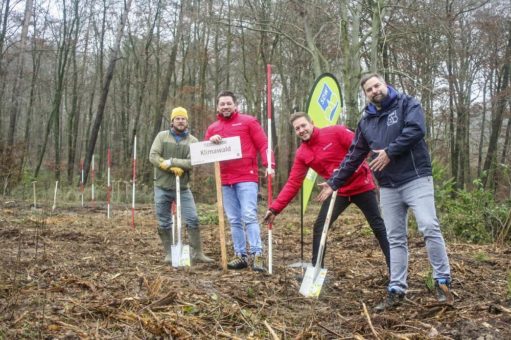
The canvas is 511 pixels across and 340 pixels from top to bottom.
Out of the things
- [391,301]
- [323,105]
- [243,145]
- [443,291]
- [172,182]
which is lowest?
[391,301]

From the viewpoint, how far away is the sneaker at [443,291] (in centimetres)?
382

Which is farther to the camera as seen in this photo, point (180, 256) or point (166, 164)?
point (166, 164)

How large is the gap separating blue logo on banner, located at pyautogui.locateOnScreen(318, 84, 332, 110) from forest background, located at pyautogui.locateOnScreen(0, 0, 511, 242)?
138 inches

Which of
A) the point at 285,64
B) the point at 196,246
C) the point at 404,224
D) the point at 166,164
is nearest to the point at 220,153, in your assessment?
the point at 166,164

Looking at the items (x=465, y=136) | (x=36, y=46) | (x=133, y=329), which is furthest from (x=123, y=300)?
(x=36, y=46)

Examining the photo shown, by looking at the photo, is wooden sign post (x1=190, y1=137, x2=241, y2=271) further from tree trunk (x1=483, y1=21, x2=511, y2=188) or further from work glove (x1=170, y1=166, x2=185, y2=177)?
tree trunk (x1=483, y1=21, x2=511, y2=188)

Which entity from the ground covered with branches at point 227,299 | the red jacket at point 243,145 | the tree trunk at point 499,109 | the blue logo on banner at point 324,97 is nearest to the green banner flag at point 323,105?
the blue logo on banner at point 324,97

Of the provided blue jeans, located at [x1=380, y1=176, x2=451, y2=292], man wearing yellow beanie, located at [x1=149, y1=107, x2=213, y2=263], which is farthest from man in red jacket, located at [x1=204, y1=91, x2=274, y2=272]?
blue jeans, located at [x1=380, y1=176, x2=451, y2=292]

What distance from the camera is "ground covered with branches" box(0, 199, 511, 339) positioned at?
129 inches

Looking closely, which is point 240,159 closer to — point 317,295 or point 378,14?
point 317,295

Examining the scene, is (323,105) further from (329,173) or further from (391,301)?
(391,301)

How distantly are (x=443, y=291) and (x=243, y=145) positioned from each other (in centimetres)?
270

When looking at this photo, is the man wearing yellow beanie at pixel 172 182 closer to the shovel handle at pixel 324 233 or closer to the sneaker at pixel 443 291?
the shovel handle at pixel 324 233

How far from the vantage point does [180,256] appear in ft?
18.8
